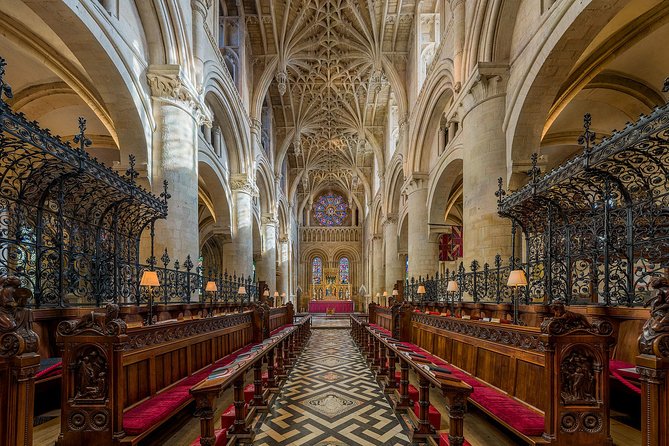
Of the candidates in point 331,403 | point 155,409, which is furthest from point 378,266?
point 155,409

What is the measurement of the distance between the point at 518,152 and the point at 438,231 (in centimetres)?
588

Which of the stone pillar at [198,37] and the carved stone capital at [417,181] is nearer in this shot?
the stone pillar at [198,37]

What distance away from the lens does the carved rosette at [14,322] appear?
5.51 feet

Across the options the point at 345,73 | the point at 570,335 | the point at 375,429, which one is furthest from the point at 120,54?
the point at 345,73

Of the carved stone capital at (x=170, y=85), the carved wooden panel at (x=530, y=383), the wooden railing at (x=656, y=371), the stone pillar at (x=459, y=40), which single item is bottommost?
the carved wooden panel at (x=530, y=383)

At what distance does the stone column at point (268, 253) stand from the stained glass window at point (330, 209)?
14.7m

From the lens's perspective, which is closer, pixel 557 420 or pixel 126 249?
pixel 557 420

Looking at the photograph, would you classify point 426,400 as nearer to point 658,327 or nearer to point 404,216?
point 658,327

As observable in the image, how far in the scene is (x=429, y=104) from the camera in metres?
12.4

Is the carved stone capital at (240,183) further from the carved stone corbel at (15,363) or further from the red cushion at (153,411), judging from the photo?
the carved stone corbel at (15,363)

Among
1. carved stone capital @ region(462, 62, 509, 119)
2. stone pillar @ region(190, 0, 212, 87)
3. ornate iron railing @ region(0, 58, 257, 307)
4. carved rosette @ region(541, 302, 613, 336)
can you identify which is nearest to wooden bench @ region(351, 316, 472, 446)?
carved rosette @ region(541, 302, 613, 336)

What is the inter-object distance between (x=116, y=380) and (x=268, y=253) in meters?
17.2

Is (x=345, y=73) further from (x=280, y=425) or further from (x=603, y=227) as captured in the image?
(x=280, y=425)

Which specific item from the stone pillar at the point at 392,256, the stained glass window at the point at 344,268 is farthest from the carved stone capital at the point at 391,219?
the stained glass window at the point at 344,268
